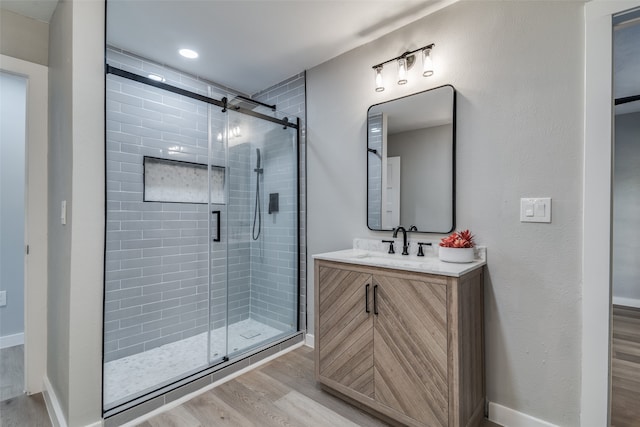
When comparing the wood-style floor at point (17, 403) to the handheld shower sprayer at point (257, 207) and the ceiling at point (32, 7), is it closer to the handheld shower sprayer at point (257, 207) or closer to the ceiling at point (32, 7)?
the handheld shower sprayer at point (257, 207)

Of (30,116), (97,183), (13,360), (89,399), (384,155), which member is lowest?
(13,360)

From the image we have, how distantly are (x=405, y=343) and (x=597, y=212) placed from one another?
1137 mm

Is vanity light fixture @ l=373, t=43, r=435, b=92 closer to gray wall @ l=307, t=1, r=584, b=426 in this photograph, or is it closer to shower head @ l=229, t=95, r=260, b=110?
gray wall @ l=307, t=1, r=584, b=426

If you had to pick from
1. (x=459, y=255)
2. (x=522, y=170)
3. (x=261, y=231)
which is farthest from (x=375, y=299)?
(x=261, y=231)

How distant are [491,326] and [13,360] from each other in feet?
12.1

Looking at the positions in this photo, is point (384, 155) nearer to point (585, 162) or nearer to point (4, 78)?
point (585, 162)

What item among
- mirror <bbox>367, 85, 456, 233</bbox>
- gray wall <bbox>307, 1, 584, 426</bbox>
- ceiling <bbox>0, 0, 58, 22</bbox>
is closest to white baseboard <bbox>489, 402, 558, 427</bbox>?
gray wall <bbox>307, 1, 584, 426</bbox>

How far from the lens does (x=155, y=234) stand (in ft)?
8.66

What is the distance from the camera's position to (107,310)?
2.38 metres

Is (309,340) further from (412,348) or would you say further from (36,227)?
(36,227)

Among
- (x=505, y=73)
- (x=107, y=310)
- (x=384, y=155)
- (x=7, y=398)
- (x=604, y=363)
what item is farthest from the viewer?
(x=107, y=310)

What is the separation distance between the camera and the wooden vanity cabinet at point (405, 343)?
1.47 metres

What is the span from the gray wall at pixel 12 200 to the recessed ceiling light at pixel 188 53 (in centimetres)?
173

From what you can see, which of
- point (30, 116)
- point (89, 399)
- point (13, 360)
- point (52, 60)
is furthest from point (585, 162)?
point (13, 360)
